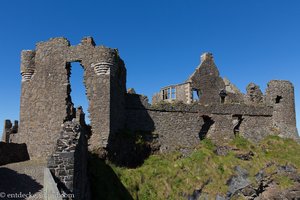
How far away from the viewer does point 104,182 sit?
17.4 metres

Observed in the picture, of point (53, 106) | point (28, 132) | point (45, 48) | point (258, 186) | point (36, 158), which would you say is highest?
point (45, 48)

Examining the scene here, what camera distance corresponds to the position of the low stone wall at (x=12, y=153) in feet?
63.2

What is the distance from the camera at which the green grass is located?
19938 millimetres

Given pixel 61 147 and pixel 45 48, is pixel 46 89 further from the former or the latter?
pixel 61 147

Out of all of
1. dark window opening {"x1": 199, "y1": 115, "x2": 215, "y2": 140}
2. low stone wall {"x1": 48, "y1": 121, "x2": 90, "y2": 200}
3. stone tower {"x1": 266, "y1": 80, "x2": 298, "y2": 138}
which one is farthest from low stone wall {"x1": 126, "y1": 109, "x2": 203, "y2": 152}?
low stone wall {"x1": 48, "y1": 121, "x2": 90, "y2": 200}

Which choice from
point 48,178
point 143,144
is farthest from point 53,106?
point 48,178

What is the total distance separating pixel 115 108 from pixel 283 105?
14.6 meters

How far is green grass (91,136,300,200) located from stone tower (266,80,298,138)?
107 cm

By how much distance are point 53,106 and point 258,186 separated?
1326 cm

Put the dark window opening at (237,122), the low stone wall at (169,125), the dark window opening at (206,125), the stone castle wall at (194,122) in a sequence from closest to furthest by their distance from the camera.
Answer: the low stone wall at (169,125) < the stone castle wall at (194,122) < the dark window opening at (206,125) < the dark window opening at (237,122)

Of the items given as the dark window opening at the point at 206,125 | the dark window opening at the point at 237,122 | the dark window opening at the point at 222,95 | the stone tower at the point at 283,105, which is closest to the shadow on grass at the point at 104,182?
the dark window opening at the point at 206,125

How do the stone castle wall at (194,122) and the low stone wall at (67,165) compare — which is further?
the stone castle wall at (194,122)

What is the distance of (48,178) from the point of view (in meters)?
11.1

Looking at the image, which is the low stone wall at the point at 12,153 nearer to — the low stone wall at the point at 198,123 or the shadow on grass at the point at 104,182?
the shadow on grass at the point at 104,182
